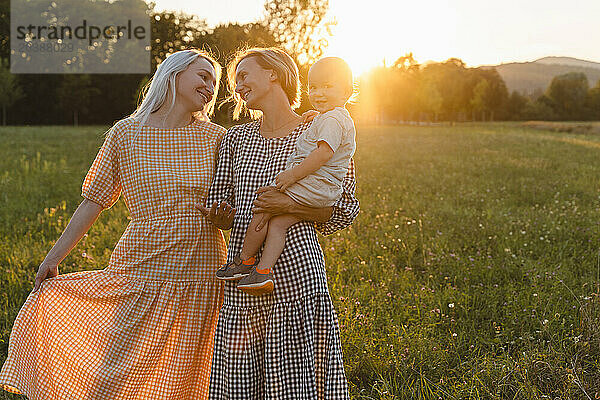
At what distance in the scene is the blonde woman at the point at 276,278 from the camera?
2.86 meters

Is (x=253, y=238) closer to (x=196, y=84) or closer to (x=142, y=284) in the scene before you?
(x=142, y=284)

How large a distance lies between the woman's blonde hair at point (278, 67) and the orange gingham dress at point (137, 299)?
1.42 feet

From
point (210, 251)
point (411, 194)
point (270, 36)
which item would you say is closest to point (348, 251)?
point (210, 251)

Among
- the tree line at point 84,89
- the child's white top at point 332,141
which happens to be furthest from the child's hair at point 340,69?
the tree line at point 84,89

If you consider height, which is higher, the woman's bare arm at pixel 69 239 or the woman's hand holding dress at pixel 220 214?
the woman's hand holding dress at pixel 220 214

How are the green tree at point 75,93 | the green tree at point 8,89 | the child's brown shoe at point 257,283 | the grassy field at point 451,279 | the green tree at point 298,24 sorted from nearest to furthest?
1. the child's brown shoe at point 257,283
2. the grassy field at point 451,279
3. the green tree at point 298,24
4. the green tree at point 8,89
5. the green tree at point 75,93

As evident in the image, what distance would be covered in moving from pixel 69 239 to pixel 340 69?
5.77 feet

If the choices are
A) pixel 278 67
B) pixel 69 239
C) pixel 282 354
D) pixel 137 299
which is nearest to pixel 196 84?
pixel 278 67

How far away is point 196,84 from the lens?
3.21 meters

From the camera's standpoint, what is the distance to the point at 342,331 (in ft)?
15.0

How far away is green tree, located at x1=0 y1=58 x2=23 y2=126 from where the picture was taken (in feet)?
169

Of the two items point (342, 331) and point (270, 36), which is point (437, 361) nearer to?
point (342, 331)

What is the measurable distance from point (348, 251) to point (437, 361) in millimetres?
2614

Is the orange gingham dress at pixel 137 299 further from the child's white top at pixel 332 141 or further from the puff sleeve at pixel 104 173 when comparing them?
the child's white top at pixel 332 141
